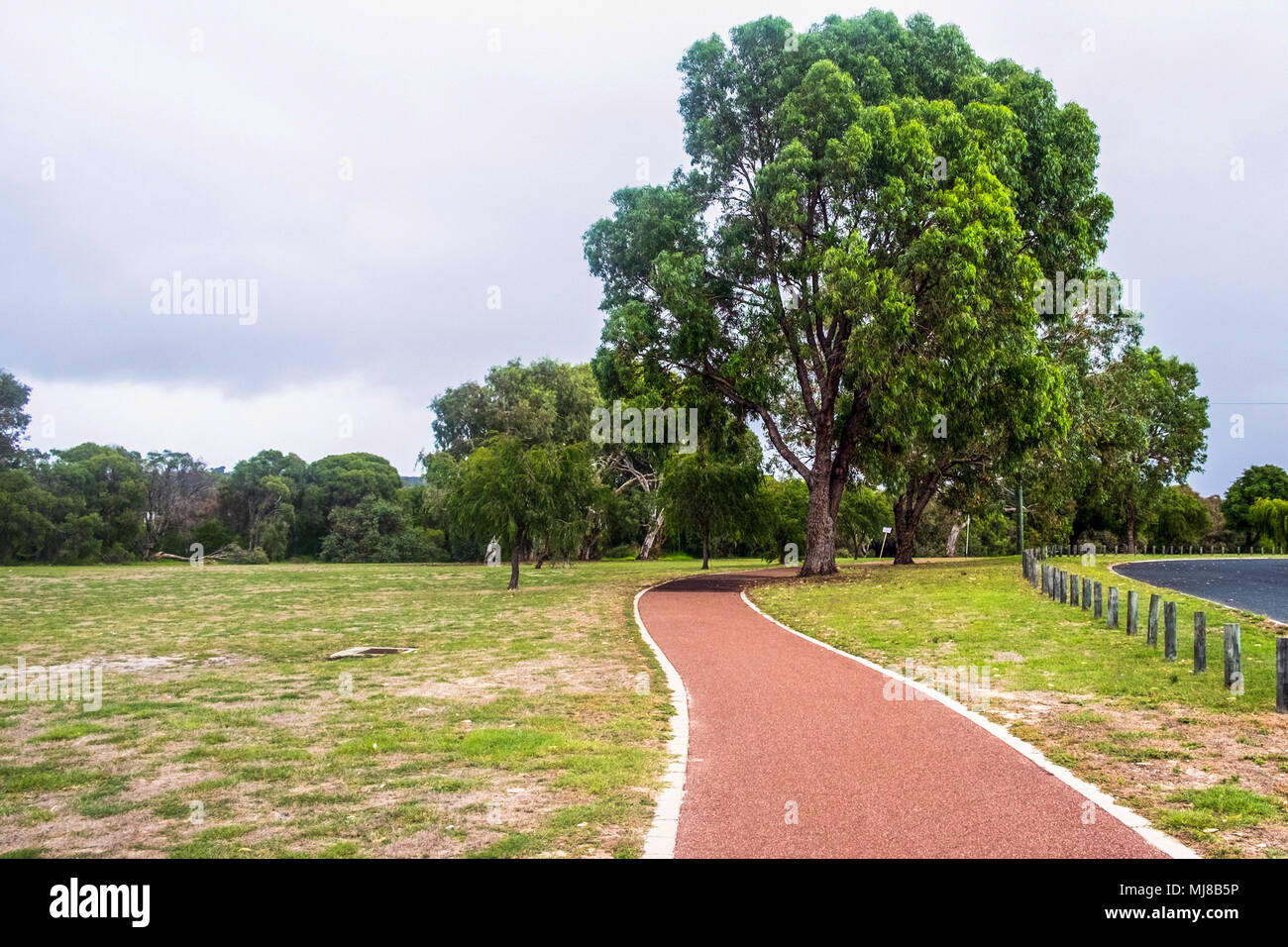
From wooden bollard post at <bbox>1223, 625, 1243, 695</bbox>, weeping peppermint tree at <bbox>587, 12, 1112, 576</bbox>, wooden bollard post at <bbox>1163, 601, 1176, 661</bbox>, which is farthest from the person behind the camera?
weeping peppermint tree at <bbox>587, 12, 1112, 576</bbox>

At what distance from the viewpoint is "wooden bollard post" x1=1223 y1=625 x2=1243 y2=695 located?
11797 mm

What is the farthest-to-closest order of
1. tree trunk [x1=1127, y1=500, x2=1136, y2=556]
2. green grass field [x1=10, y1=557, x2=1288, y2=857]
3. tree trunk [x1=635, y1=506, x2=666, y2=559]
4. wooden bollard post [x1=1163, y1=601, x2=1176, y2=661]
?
tree trunk [x1=1127, y1=500, x2=1136, y2=556], tree trunk [x1=635, y1=506, x2=666, y2=559], wooden bollard post [x1=1163, y1=601, x2=1176, y2=661], green grass field [x1=10, y1=557, x2=1288, y2=857]

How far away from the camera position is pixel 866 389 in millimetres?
33188

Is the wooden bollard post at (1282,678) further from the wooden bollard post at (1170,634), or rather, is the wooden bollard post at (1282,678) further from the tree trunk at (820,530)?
the tree trunk at (820,530)

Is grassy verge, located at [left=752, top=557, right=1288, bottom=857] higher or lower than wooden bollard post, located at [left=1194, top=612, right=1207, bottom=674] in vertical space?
lower

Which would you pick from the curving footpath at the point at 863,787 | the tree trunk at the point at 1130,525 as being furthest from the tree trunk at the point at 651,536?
the curving footpath at the point at 863,787

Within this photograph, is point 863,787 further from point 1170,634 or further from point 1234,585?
point 1234,585

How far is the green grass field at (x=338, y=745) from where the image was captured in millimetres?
6367

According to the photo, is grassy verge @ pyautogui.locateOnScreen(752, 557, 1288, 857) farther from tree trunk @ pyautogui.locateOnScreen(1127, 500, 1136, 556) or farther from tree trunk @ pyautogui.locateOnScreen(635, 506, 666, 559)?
tree trunk @ pyautogui.locateOnScreen(1127, 500, 1136, 556)

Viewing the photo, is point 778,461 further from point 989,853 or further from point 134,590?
point 989,853

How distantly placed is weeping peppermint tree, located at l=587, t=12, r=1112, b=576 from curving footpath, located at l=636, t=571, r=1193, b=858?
1935 centimetres

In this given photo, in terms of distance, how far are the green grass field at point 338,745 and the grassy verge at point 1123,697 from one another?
3833mm

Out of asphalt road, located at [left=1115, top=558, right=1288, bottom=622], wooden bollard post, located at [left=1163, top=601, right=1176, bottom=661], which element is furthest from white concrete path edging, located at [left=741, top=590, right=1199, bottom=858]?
asphalt road, located at [left=1115, top=558, right=1288, bottom=622]
